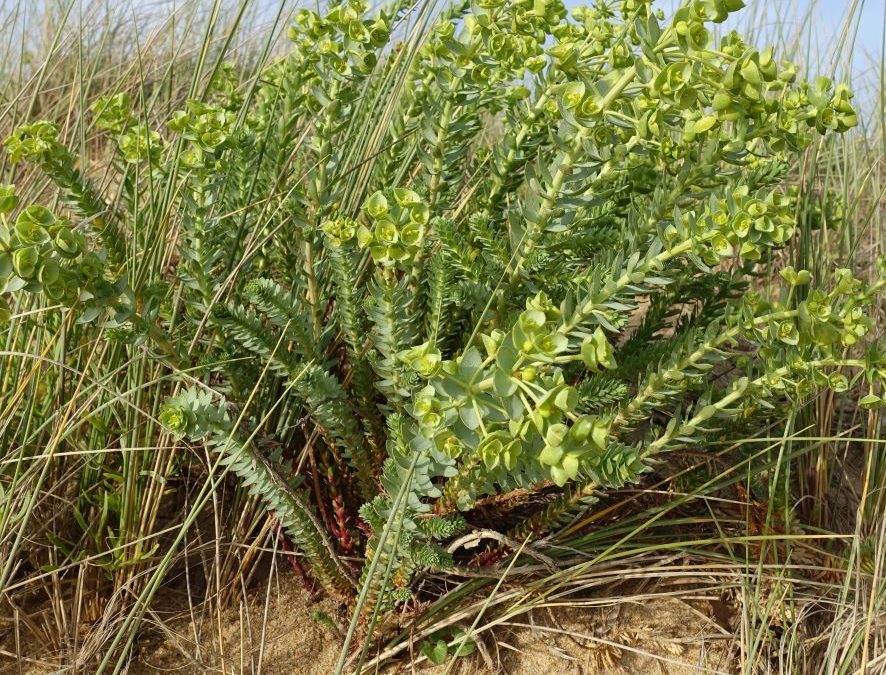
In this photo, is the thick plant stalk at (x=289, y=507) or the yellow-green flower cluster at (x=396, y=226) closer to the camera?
the yellow-green flower cluster at (x=396, y=226)

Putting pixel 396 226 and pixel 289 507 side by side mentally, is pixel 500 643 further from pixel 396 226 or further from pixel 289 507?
pixel 396 226

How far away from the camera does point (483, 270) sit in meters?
1.45

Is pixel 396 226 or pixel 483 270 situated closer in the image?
pixel 396 226

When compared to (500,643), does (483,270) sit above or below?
above

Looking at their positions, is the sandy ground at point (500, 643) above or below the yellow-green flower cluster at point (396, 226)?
below

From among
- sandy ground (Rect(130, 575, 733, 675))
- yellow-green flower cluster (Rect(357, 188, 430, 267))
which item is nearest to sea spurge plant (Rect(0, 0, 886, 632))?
yellow-green flower cluster (Rect(357, 188, 430, 267))

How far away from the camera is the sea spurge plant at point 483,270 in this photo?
3.24 feet

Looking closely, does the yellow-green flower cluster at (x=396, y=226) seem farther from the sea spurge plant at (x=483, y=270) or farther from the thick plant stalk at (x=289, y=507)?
the thick plant stalk at (x=289, y=507)

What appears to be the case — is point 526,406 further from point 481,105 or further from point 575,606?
point 481,105

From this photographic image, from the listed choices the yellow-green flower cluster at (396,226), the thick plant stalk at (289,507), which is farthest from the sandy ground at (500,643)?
the yellow-green flower cluster at (396,226)

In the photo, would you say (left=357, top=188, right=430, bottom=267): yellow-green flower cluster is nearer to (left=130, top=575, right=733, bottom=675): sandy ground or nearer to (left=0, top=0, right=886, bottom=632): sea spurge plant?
(left=0, top=0, right=886, bottom=632): sea spurge plant

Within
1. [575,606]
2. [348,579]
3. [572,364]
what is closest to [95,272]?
[348,579]

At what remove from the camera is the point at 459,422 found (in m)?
A: 0.98

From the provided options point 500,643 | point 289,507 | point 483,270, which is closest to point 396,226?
point 483,270
